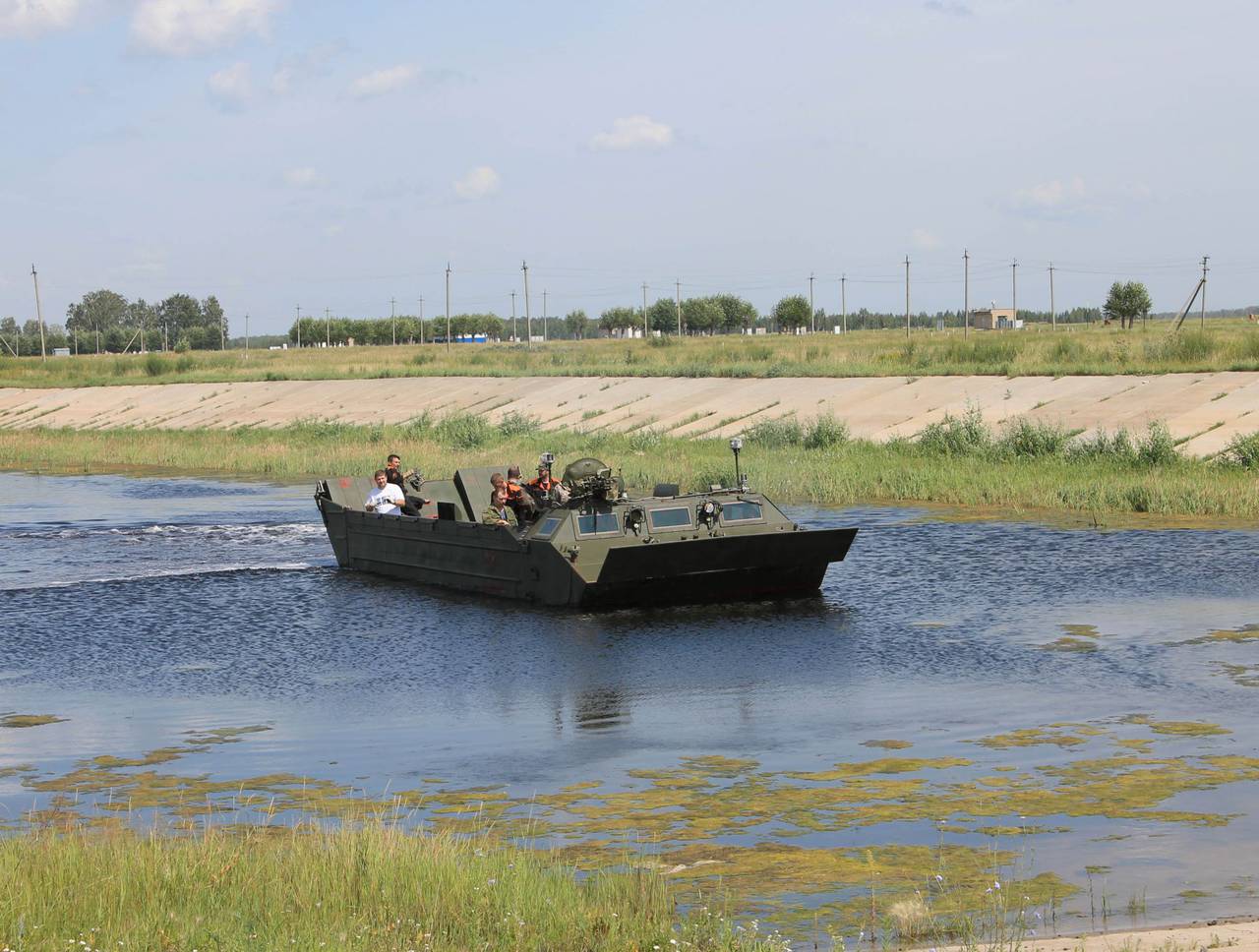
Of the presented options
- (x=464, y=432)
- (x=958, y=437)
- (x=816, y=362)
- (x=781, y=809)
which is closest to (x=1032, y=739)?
(x=781, y=809)

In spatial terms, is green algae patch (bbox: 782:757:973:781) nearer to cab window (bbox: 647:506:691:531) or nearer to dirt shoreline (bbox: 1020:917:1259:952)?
dirt shoreline (bbox: 1020:917:1259:952)

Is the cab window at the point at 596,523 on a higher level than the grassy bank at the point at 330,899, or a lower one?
higher

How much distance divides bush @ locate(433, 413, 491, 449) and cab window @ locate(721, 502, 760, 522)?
3028 cm

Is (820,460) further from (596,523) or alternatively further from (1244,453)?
(596,523)

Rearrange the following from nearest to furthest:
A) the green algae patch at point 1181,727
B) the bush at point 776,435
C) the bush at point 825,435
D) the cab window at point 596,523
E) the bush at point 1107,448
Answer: the green algae patch at point 1181,727, the cab window at point 596,523, the bush at point 1107,448, the bush at point 825,435, the bush at point 776,435

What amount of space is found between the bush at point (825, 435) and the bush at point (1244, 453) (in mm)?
11913

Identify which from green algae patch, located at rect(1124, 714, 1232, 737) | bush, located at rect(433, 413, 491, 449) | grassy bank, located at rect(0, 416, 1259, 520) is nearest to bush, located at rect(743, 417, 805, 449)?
grassy bank, located at rect(0, 416, 1259, 520)

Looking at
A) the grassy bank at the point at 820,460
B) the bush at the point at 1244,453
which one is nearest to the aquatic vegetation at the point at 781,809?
the grassy bank at the point at 820,460

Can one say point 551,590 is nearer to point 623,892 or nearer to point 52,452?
point 623,892

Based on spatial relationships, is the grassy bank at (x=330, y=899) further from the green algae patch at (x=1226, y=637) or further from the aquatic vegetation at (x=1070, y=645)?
the green algae patch at (x=1226, y=637)

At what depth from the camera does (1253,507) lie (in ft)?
109

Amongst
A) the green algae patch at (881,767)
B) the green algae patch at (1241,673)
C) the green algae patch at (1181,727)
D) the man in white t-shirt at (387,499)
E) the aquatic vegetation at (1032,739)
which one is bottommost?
the green algae patch at (1241,673)

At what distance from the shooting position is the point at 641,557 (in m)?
23.2

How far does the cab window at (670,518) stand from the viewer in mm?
23750
